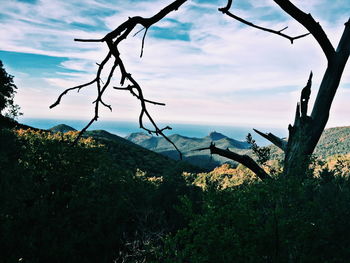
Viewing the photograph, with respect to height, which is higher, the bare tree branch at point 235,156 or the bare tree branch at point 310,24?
the bare tree branch at point 310,24

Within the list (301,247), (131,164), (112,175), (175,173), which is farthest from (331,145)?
(301,247)

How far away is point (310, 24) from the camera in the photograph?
12.5ft

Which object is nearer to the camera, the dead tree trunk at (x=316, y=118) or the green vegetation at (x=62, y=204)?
the dead tree trunk at (x=316, y=118)

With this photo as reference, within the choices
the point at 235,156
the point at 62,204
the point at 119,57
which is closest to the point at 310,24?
the point at 235,156

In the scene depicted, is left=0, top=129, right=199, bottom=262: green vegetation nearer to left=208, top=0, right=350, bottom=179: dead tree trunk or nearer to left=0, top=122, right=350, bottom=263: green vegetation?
left=0, top=122, right=350, bottom=263: green vegetation

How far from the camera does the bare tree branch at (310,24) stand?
123 inches

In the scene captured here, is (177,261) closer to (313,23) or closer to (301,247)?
(301,247)

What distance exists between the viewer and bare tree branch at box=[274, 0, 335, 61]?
312cm

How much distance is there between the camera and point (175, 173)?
111ft

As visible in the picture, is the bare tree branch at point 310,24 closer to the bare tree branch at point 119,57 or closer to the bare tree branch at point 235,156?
the bare tree branch at point 119,57

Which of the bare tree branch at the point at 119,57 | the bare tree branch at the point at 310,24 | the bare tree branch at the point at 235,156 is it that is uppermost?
the bare tree branch at the point at 310,24

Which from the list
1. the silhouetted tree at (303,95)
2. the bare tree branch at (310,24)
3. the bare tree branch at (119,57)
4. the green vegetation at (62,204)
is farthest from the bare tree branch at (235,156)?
the green vegetation at (62,204)

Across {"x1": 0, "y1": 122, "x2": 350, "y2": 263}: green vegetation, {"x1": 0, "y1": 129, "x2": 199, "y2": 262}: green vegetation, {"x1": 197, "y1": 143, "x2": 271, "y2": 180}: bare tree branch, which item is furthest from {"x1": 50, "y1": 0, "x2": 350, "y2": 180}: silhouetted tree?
{"x1": 0, "y1": 129, "x2": 199, "y2": 262}: green vegetation

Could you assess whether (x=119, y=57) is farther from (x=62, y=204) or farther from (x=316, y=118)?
(x=62, y=204)
